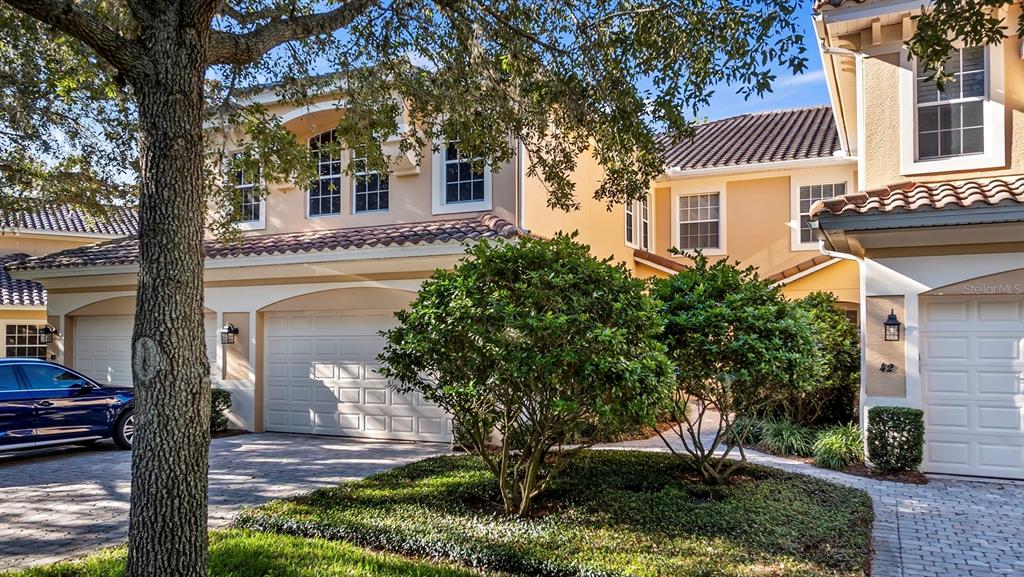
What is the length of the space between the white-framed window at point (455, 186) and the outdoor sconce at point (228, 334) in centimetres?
475

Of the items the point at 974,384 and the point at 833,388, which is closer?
the point at 974,384

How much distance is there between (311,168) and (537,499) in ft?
18.3

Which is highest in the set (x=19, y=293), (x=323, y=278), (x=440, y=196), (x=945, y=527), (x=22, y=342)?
(x=440, y=196)

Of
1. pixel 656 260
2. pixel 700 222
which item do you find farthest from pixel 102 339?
pixel 700 222

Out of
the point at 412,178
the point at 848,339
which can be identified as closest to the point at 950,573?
the point at 848,339

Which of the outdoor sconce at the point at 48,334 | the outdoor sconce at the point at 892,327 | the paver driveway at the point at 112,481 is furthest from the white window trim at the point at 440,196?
the outdoor sconce at the point at 48,334

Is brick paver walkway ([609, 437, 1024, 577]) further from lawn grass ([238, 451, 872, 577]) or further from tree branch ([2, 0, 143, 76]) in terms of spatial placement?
tree branch ([2, 0, 143, 76])

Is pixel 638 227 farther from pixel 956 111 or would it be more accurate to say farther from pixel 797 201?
pixel 956 111

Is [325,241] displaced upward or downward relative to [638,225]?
downward

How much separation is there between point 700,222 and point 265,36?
45.7 ft

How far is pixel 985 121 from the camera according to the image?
30.6 feet

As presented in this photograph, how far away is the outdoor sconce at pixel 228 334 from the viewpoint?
523 inches

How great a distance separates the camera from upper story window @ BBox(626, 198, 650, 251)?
52.1ft

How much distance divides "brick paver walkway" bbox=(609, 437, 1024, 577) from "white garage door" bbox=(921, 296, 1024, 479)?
1.41 ft
